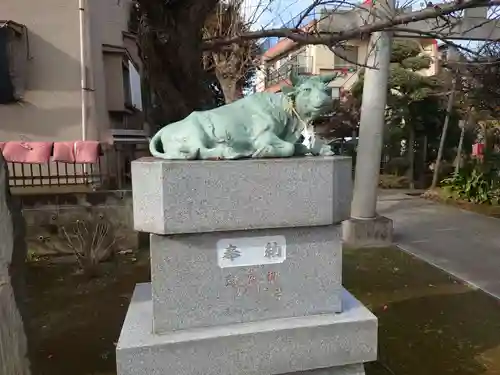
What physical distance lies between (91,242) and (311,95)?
4548 millimetres

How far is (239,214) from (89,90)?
609cm

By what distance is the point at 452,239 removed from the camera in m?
7.75

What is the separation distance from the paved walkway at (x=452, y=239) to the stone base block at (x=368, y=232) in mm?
370

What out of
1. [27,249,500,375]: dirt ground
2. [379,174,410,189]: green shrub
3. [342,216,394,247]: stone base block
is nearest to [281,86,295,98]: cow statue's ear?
[27,249,500,375]: dirt ground

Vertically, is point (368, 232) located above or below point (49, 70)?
below

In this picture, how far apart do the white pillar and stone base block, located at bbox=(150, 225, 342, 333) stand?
463cm

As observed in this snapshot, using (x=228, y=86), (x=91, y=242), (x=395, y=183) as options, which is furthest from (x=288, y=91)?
(x=395, y=183)

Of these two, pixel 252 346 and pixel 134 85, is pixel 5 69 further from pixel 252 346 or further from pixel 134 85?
pixel 252 346

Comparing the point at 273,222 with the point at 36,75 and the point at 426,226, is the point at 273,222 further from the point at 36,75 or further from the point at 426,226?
the point at 426,226

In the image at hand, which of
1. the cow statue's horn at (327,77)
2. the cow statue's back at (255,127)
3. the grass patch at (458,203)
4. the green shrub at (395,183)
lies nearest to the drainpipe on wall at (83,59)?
the cow statue's back at (255,127)

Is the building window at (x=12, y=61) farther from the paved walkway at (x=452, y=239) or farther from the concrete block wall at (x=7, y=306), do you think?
the paved walkway at (x=452, y=239)

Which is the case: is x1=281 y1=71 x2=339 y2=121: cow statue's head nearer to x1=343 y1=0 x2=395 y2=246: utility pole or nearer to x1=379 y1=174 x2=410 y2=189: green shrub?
x1=343 y1=0 x2=395 y2=246: utility pole

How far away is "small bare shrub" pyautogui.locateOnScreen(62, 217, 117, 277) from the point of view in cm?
575

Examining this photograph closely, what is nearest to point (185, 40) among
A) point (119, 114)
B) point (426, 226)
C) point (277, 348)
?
point (277, 348)
